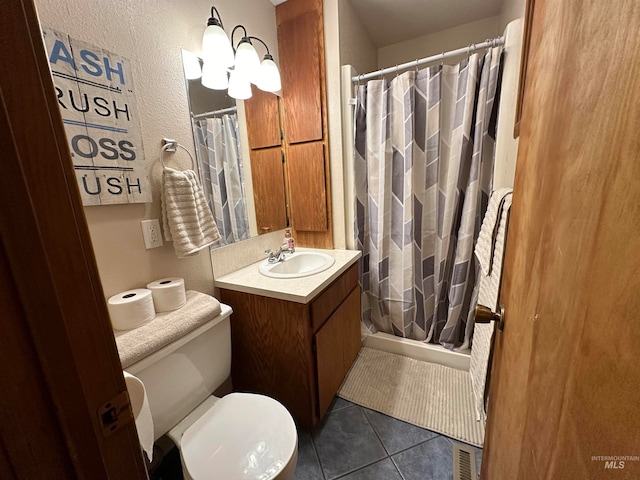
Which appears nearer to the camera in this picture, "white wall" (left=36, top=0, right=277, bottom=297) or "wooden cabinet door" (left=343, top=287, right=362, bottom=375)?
"white wall" (left=36, top=0, right=277, bottom=297)

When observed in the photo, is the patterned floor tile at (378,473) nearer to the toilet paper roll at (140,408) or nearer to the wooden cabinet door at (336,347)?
the wooden cabinet door at (336,347)

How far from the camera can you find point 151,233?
3.39 ft

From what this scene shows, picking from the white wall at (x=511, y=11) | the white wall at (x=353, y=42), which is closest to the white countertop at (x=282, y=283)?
the white wall at (x=353, y=42)

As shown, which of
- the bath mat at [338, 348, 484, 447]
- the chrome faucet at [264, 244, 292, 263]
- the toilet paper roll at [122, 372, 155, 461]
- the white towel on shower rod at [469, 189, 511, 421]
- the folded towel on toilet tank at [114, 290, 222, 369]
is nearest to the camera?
the toilet paper roll at [122, 372, 155, 461]

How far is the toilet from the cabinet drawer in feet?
1.25

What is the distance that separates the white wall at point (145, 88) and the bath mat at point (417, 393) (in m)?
1.17

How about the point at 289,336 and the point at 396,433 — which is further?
the point at 396,433

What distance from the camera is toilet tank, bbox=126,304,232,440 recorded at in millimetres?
866

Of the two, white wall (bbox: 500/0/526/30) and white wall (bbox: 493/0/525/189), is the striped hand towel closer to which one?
white wall (bbox: 493/0/525/189)

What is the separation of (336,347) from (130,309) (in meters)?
1.01

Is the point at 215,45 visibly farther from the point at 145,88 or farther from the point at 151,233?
the point at 151,233

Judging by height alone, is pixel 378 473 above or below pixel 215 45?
below

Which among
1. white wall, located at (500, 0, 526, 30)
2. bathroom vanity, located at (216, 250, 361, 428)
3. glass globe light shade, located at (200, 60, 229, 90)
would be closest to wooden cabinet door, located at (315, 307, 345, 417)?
bathroom vanity, located at (216, 250, 361, 428)

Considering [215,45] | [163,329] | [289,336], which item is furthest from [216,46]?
[289,336]
